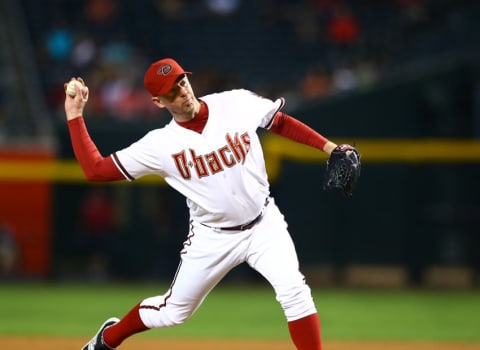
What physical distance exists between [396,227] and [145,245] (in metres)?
2.95

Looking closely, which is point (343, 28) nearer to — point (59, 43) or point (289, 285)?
point (59, 43)

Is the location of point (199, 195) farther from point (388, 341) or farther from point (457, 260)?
point (457, 260)

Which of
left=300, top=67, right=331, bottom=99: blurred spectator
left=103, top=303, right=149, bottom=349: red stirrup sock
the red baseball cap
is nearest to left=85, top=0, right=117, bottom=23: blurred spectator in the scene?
left=300, top=67, right=331, bottom=99: blurred spectator

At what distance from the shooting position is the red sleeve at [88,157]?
5.36m

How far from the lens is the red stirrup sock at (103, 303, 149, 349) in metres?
5.79

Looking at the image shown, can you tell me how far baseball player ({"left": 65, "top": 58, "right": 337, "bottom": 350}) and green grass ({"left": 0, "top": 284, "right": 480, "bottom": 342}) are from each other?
2587 millimetres

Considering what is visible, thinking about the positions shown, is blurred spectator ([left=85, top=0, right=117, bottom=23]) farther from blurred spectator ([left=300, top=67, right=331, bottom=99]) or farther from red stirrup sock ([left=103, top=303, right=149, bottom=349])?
red stirrup sock ([left=103, top=303, right=149, bottom=349])

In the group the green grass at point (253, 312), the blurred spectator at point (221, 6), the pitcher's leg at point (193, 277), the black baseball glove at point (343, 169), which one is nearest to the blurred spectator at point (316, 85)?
the blurred spectator at point (221, 6)

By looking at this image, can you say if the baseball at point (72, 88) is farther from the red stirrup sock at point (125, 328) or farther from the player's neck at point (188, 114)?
the red stirrup sock at point (125, 328)

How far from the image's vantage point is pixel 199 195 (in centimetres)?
550

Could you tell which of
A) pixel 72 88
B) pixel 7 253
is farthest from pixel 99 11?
pixel 72 88

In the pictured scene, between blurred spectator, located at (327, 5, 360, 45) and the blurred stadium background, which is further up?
blurred spectator, located at (327, 5, 360, 45)

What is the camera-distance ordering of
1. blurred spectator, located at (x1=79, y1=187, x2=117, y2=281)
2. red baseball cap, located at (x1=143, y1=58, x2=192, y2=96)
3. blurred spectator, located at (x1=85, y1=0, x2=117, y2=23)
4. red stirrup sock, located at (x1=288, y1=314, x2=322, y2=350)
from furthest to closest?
blurred spectator, located at (x1=85, y1=0, x2=117, y2=23), blurred spectator, located at (x1=79, y1=187, x2=117, y2=281), red stirrup sock, located at (x1=288, y1=314, x2=322, y2=350), red baseball cap, located at (x1=143, y1=58, x2=192, y2=96)

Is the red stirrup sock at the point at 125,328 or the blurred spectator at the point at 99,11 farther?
the blurred spectator at the point at 99,11
